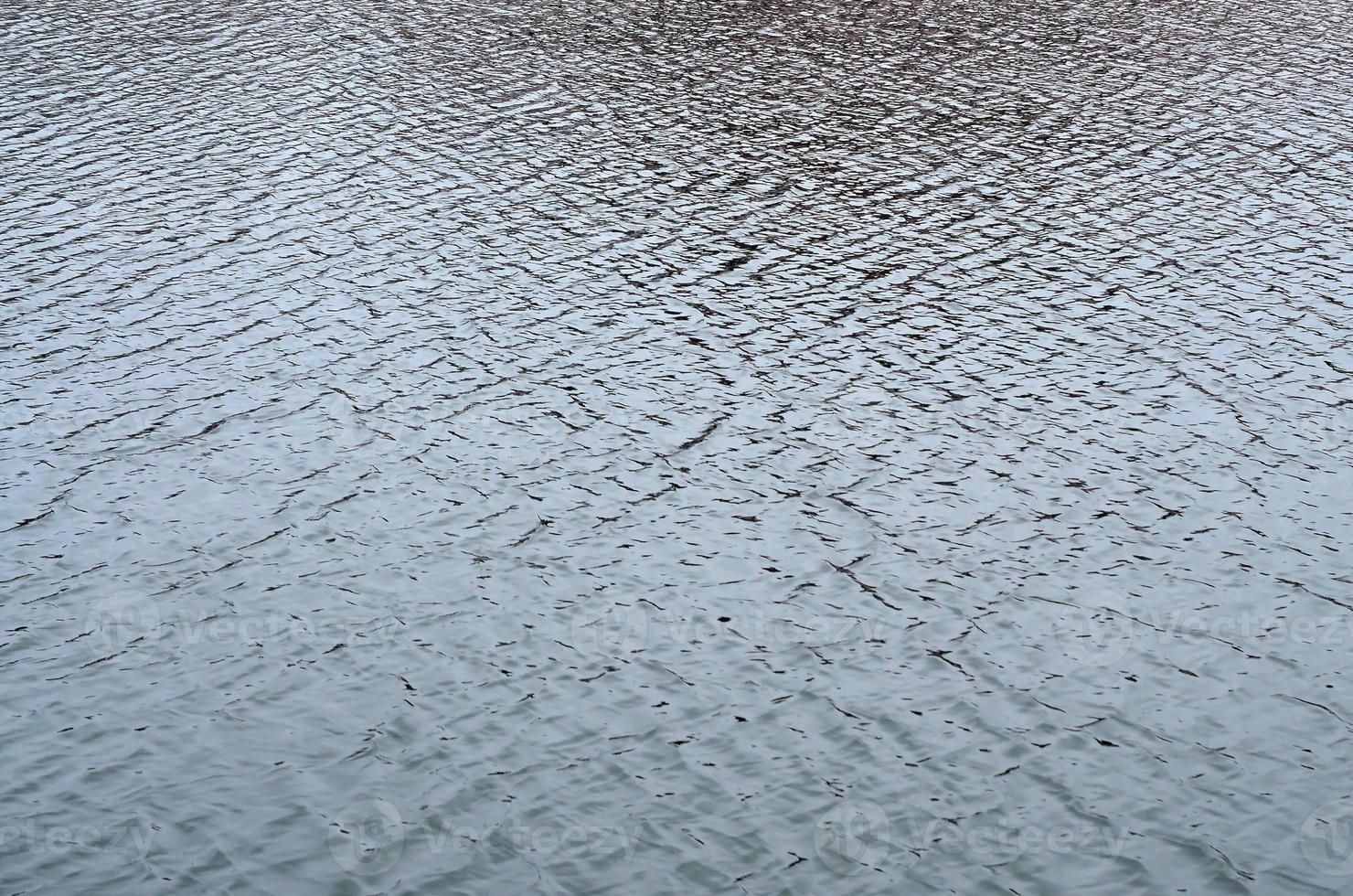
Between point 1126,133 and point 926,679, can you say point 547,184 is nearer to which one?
point 1126,133

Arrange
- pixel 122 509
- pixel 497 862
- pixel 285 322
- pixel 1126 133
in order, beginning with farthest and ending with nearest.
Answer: pixel 1126 133
pixel 285 322
pixel 122 509
pixel 497 862

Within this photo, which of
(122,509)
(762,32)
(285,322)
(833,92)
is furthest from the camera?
(762,32)

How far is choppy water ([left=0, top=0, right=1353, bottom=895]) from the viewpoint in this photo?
A: 24047mm

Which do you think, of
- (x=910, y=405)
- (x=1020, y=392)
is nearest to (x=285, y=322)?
(x=910, y=405)

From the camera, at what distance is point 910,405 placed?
3859cm

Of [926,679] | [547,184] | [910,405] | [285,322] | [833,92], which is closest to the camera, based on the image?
[926,679]

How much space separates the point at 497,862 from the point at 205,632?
970 centimetres

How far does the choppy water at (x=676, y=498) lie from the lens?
24047 mm

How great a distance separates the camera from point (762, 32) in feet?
267

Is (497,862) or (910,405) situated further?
(910,405)

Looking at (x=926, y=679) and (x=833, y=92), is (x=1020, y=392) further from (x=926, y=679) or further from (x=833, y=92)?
(x=833, y=92)

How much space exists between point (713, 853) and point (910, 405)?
18505mm

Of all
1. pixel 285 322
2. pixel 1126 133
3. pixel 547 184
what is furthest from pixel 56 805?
pixel 1126 133

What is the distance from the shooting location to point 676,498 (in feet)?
112
